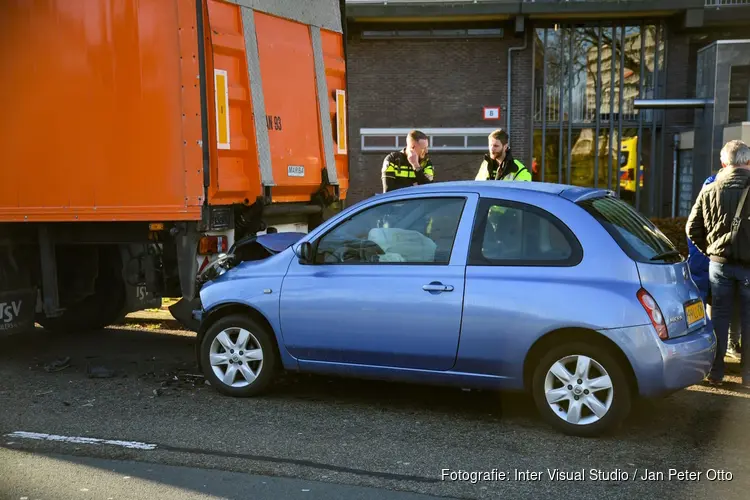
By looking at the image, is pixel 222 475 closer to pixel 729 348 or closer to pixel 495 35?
pixel 729 348

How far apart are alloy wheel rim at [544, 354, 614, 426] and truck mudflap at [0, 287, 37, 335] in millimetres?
4845

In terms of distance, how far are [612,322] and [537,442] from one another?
0.86m

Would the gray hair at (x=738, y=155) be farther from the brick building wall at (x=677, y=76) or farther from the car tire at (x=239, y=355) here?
the brick building wall at (x=677, y=76)

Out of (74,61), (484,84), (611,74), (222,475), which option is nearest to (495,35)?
(484,84)

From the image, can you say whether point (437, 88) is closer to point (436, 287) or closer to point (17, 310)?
point (17, 310)

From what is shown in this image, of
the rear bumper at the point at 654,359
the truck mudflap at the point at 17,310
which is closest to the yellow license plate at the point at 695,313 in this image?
the rear bumper at the point at 654,359

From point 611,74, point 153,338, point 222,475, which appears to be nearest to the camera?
point 222,475

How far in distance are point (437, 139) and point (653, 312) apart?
50.7 feet

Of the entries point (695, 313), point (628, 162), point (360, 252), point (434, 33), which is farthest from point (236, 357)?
point (628, 162)

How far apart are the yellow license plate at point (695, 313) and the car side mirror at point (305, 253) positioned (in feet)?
8.29

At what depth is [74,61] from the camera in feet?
22.6

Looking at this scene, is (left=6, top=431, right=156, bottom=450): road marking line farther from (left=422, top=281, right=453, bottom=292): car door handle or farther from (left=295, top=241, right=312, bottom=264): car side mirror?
(left=422, top=281, right=453, bottom=292): car door handle

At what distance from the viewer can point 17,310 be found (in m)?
7.53

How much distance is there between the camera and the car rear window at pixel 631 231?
205 inches
